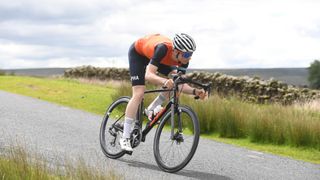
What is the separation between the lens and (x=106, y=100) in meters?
18.3

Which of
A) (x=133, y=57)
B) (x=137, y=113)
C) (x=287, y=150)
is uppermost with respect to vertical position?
(x=133, y=57)

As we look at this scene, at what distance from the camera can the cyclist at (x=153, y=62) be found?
23.5 ft

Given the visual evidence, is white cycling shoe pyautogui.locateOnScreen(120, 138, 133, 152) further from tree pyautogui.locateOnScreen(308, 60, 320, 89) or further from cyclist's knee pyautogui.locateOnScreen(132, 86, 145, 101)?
tree pyautogui.locateOnScreen(308, 60, 320, 89)

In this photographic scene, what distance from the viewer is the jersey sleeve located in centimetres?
719

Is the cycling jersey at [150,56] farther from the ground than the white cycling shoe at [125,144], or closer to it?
farther from the ground

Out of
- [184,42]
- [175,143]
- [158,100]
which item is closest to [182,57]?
[184,42]

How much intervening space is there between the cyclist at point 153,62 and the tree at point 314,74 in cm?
4500

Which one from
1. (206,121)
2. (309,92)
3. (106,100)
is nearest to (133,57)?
(206,121)

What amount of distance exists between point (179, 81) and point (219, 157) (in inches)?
90.4

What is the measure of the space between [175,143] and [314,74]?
46678mm

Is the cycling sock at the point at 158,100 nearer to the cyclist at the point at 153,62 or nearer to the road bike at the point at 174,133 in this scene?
the cyclist at the point at 153,62

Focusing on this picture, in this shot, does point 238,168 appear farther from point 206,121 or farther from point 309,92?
point 309,92

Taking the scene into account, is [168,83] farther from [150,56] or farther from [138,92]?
[138,92]

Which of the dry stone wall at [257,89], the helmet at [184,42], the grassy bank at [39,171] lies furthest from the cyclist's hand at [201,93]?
the dry stone wall at [257,89]
